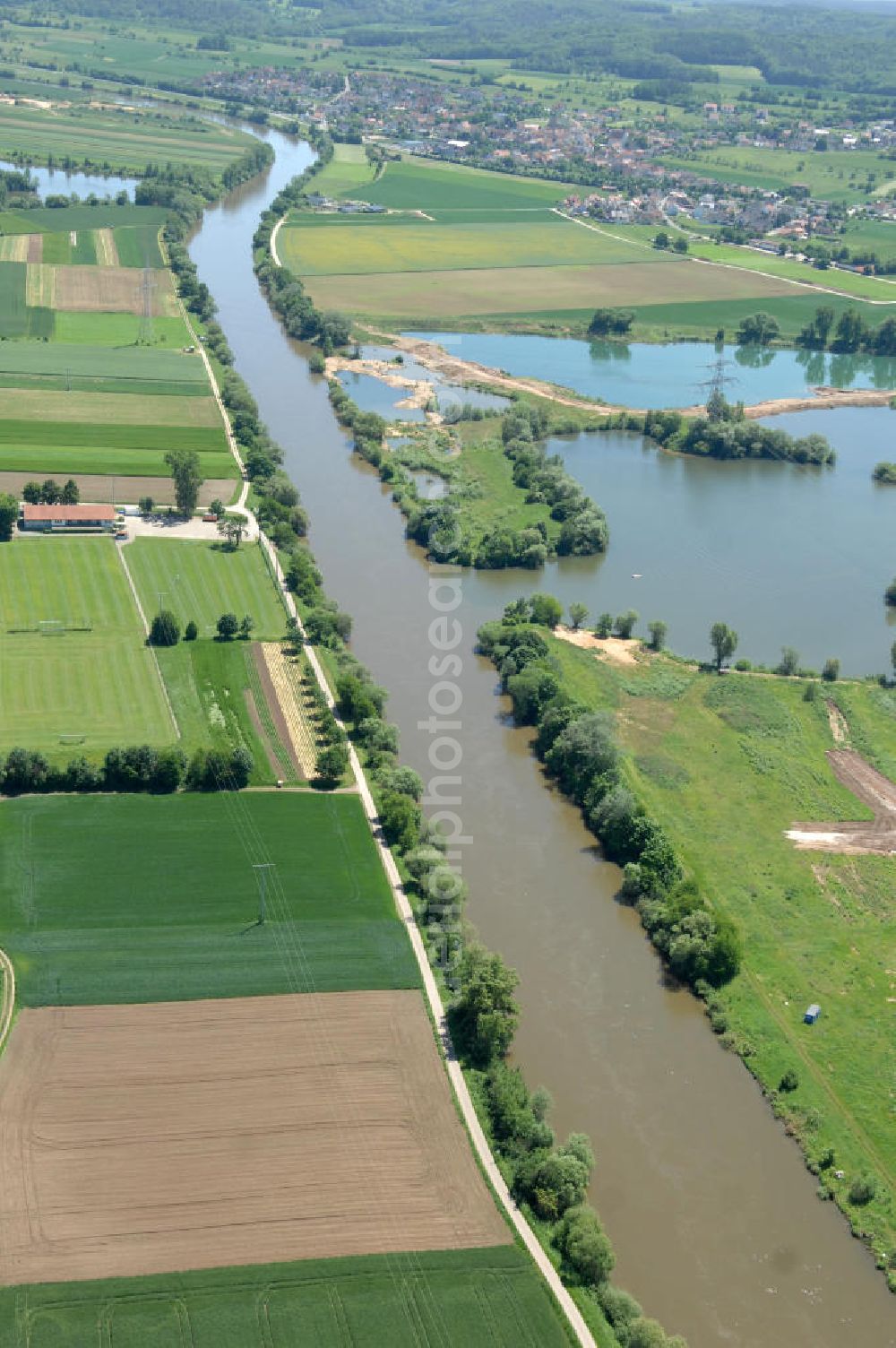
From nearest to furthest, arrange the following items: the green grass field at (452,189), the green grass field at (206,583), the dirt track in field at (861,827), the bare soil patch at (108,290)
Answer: the dirt track in field at (861,827)
the green grass field at (206,583)
the bare soil patch at (108,290)
the green grass field at (452,189)

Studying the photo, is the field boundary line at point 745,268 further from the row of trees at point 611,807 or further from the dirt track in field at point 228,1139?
the dirt track in field at point 228,1139

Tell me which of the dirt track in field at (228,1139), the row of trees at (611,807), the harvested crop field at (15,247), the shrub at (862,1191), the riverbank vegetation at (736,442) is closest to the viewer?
the dirt track in field at (228,1139)

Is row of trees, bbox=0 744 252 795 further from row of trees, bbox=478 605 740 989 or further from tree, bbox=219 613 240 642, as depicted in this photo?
row of trees, bbox=478 605 740 989

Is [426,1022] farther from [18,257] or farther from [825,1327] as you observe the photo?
[18,257]

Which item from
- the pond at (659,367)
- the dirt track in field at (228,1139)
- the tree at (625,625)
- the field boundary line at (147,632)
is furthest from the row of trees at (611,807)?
the pond at (659,367)

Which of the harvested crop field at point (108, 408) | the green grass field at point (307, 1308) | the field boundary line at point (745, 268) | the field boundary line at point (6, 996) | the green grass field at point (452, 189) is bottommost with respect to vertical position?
the green grass field at point (307, 1308)

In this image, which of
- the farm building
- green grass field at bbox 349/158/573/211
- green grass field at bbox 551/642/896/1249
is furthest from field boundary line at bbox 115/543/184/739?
green grass field at bbox 349/158/573/211
